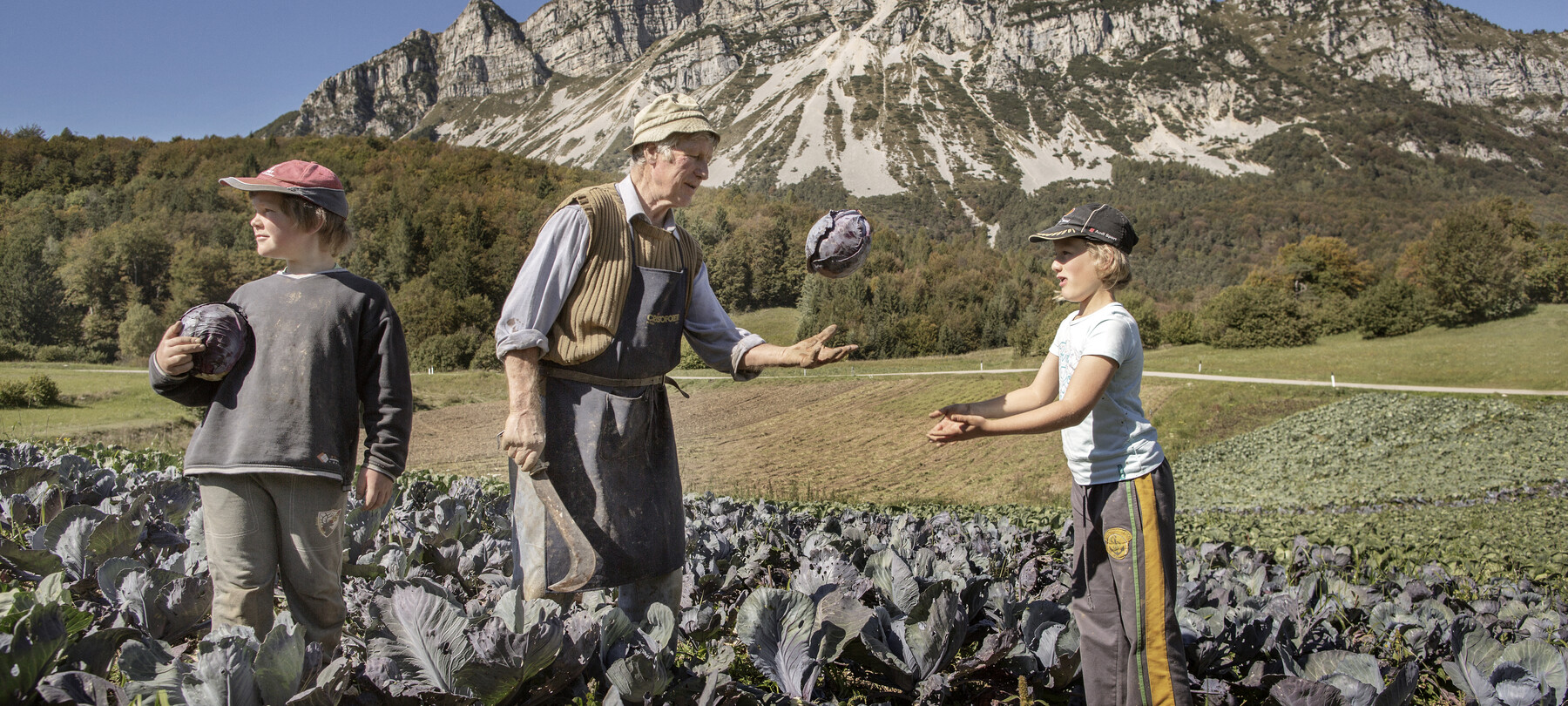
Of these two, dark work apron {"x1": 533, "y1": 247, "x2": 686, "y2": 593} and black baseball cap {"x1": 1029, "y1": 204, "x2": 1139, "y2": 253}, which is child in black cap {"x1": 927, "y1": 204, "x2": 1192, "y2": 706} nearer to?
black baseball cap {"x1": 1029, "y1": 204, "x2": 1139, "y2": 253}

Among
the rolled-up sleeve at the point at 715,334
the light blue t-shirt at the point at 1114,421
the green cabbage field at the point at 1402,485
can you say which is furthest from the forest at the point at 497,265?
the light blue t-shirt at the point at 1114,421

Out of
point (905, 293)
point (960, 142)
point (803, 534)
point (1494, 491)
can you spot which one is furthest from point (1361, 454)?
point (960, 142)

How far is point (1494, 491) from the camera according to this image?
10.6 meters

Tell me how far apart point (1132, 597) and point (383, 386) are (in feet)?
7.61

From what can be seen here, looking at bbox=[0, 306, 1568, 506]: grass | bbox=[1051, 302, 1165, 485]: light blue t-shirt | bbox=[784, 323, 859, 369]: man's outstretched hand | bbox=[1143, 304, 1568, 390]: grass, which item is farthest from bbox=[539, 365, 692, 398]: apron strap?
bbox=[1143, 304, 1568, 390]: grass

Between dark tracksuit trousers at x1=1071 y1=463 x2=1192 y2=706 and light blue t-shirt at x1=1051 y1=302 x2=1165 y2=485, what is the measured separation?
4cm

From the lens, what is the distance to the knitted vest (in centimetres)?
Answer: 240

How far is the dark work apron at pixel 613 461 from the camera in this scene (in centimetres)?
242

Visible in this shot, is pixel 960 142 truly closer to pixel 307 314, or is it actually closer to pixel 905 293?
pixel 905 293

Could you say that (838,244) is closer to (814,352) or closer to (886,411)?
(814,352)

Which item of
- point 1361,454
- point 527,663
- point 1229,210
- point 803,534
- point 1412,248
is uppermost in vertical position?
point 1229,210

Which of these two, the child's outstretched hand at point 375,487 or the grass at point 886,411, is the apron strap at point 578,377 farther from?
the grass at point 886,411

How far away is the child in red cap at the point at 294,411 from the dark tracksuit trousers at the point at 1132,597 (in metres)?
2.17

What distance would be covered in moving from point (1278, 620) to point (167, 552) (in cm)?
497
